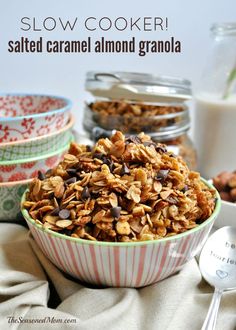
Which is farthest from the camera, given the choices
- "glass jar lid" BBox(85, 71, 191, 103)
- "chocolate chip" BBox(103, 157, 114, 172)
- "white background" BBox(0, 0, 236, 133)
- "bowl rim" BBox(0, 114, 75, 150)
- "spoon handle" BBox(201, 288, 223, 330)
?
"white background" BBox(0, 0, 236, 133)

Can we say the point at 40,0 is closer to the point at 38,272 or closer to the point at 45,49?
the point at 45,49

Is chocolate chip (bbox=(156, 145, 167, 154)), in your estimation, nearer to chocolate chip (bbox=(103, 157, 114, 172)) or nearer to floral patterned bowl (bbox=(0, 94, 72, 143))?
Result: chocolate chip (bbox=(103, 157, 114, 172))

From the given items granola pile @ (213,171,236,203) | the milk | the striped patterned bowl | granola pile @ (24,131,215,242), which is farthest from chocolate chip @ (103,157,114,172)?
the milk

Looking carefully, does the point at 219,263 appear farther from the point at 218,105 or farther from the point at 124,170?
the point at 218,105

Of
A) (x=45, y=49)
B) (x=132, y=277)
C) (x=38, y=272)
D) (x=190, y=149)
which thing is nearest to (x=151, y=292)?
(x=132, y=277)

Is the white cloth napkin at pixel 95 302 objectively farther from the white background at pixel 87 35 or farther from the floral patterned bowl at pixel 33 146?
the white background at pixel 87 35

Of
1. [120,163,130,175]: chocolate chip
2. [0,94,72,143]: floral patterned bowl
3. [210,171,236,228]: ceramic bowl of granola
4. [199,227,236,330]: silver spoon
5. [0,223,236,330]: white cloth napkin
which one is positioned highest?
[0,94,72,143]: floral patterned bowl
